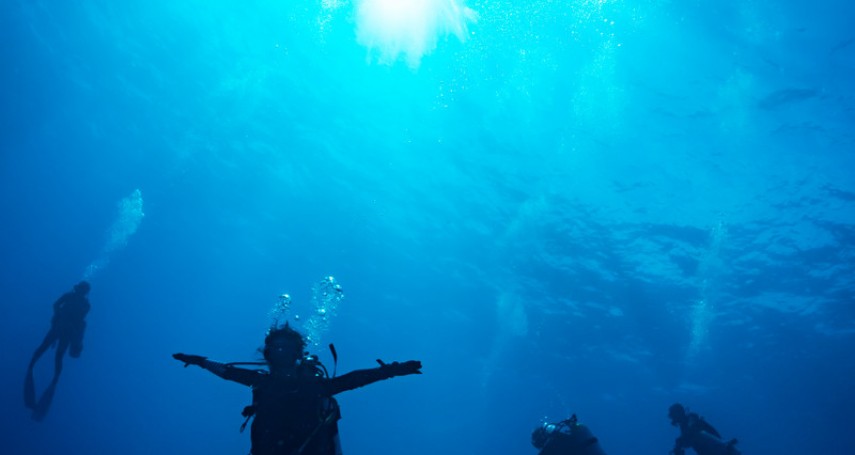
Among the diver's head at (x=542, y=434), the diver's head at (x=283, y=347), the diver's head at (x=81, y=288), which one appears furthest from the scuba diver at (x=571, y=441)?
the diver's head at (x=81, y=288)

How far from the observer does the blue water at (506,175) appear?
1530 cm

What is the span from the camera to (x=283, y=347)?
5.14m

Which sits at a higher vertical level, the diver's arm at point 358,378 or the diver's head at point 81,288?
the diver's head at point 81,288

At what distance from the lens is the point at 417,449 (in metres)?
123

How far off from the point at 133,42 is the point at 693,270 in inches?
1183

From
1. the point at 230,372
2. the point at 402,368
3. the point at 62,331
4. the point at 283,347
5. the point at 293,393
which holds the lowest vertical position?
the point at 293,393

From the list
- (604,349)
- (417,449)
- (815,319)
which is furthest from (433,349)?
(417,449)

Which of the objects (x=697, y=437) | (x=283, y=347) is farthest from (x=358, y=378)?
(x=697, y=437)

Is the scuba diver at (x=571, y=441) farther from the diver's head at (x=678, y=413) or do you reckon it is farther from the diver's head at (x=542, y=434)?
the diver's head at (x=678, y=413)

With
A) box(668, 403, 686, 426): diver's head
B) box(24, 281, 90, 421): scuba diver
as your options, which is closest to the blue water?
box(668, 403, 686, 426): diver's head

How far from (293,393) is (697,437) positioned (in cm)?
848

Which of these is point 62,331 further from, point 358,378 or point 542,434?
point 542,434

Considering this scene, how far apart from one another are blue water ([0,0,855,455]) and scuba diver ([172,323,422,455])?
1286cm

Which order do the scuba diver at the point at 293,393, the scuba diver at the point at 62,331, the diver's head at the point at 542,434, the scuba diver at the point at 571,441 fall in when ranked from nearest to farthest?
the scuba diver at the point at 293,393 → the scuba diver at the point at 571,441 → the diver's head at the point at 542,434 → the scuba diver at the point at 62,331
